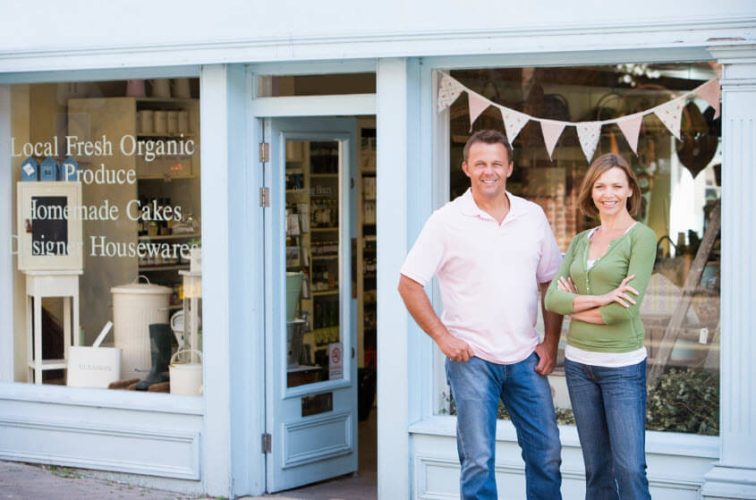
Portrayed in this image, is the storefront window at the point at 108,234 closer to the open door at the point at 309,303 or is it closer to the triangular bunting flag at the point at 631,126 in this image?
the open door at the point at 309,303

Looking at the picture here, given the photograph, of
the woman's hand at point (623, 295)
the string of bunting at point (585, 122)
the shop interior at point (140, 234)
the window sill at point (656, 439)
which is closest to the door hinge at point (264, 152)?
the shop interior at point (140, 234)

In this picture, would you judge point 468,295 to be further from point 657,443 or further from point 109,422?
point 109,422

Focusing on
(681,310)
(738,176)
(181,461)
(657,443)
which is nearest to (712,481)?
(657,443)

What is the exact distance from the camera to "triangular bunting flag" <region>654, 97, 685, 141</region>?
6984mm

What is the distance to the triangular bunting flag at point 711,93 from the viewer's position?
6.72 meters

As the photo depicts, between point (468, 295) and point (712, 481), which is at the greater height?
point (468, 295)

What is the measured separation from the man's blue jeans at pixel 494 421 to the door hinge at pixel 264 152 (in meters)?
2.66

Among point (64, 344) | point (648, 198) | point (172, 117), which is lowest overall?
point (64, 344)

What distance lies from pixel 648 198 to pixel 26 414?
4.35m

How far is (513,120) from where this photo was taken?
7316mm

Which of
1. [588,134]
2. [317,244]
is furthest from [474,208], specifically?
[317,244]

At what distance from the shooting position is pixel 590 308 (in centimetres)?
543

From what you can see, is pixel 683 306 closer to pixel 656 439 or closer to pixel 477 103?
pixel 656 439

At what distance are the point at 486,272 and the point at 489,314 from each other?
182 millimetres
